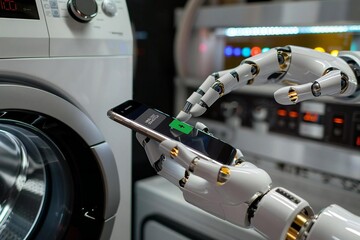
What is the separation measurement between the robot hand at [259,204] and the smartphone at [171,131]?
0.02 metres

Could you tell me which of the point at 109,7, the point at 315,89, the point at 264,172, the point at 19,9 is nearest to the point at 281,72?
the point at 315,89

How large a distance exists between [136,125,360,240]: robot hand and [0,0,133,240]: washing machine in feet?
0.82

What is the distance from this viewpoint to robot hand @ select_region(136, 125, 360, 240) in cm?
51

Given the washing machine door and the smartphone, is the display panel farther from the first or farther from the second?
the smartphone

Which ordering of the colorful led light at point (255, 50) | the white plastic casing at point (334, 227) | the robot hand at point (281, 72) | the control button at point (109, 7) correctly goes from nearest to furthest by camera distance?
the white plastic casing at point (334, 227), the robot hand at point (281, 72), the control button at point (109, 7), the colorful led light at point (255, 50)

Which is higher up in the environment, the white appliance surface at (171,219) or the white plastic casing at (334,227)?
the white plastic casing at (334,227)

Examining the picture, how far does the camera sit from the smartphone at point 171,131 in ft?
1.91

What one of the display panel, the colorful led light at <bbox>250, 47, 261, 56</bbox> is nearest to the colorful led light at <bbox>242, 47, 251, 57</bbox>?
the colorful led light at <bbox>250, 47, 261, 56</bbox>

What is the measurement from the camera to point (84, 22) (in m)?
0.73

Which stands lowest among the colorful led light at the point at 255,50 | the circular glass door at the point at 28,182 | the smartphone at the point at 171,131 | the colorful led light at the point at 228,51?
the circular glass door at the point at 28,182

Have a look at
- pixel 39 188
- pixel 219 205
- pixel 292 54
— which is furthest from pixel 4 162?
pixel 292 54

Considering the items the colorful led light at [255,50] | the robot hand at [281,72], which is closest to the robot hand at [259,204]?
the robot hand at [281,72]

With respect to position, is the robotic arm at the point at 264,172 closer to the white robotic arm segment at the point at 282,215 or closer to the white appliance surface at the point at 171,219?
the white robotic arm segment at the point at 282,215

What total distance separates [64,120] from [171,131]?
0.22 metres
